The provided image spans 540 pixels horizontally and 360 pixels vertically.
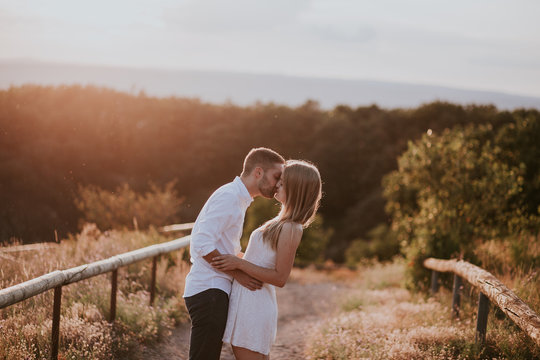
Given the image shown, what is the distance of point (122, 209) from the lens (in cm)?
1132

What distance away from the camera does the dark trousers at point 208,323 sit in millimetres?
3213

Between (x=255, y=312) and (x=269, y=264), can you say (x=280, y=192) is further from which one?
(x=255, y=312)

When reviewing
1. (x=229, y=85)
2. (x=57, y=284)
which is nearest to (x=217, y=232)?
(x=57, y=284)

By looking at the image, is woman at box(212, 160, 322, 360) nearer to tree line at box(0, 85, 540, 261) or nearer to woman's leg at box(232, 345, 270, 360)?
woman's leg at box(232, 345, 270, 360)

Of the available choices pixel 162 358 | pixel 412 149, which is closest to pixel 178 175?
pixel 412 149

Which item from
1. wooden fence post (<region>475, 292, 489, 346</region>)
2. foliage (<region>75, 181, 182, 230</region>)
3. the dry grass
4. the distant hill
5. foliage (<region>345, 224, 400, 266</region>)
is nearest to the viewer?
the dry grass

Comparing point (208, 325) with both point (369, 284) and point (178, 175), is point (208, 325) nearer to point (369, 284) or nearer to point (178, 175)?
point (369, 284)

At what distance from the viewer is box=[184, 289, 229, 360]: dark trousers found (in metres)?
3.21

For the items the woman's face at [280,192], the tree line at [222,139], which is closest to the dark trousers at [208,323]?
the woman's face at [280,192]

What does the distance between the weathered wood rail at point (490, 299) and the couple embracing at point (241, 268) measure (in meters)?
1.96

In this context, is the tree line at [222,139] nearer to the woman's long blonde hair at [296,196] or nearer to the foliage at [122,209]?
the foliage at [122,209]

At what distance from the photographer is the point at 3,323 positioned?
13.4 feet

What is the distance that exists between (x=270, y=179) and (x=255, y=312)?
2.97ft

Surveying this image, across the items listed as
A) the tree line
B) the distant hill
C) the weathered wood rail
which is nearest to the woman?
the weathered wood rail
